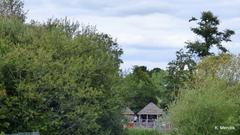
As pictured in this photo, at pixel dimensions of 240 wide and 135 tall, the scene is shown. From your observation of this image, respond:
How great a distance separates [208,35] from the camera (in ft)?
223

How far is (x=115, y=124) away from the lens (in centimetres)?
2711

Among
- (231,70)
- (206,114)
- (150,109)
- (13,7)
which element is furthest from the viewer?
(150,109)

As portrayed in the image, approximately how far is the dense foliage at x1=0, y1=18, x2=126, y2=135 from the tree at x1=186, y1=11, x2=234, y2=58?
4063 cm

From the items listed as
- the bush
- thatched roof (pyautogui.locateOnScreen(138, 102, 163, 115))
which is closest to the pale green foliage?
the bush

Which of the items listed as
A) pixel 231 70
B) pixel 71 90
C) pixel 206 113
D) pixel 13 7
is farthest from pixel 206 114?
pixel 231 70

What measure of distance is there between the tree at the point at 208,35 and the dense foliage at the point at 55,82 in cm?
4063

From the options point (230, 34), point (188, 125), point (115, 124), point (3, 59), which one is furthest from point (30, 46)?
point (230, 34)

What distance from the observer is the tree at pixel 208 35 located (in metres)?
67.4

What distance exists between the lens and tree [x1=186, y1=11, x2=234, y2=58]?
6738 centimetres

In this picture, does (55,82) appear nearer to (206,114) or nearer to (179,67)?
(206,114)

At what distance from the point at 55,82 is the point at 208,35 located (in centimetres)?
4760

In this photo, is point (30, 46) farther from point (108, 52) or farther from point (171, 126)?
point (171, 126)

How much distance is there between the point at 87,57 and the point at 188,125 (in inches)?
332

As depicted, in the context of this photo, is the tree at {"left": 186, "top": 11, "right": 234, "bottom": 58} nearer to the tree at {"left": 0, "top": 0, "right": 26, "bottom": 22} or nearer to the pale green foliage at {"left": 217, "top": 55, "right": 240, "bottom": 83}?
the pale green foliage at {"left": 217, "top": 55, "right": 240, "bottom": 83}
